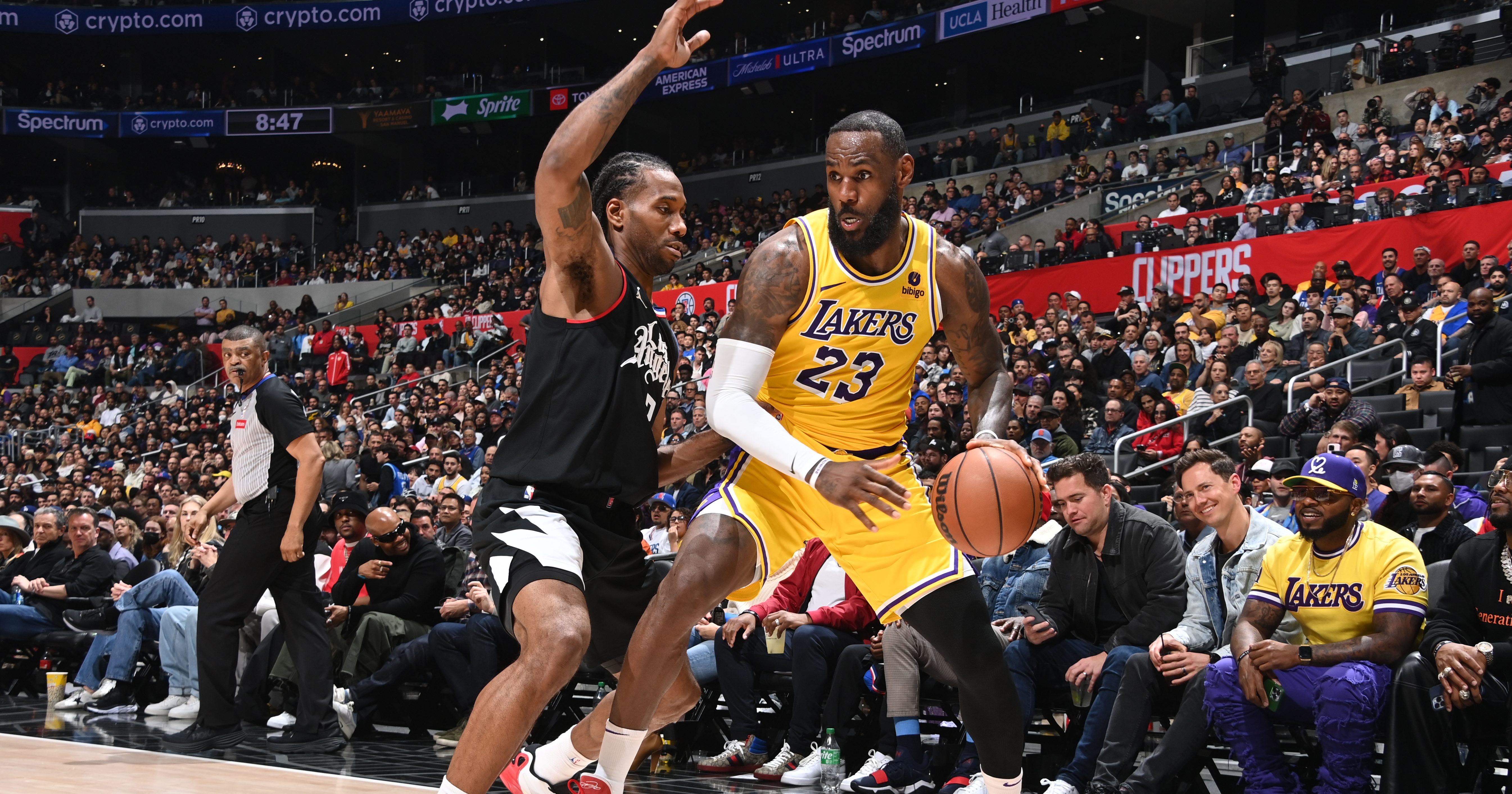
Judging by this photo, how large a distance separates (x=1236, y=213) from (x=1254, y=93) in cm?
638

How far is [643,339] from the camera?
374cm

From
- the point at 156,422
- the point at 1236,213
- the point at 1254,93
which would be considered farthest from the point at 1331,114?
the point at 156,422

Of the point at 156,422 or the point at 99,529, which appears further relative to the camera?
the point at 156,422

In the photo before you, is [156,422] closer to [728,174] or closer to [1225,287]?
[728,174]

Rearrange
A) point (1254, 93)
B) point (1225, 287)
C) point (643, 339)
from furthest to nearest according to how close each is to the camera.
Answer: point (1254, 93) < point (1225, 287) < point (643, 339)

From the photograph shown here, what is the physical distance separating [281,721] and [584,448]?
470 centimetres

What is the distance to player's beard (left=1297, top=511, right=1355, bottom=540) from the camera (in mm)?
4984

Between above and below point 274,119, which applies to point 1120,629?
below

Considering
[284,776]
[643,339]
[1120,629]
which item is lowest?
[284,776]

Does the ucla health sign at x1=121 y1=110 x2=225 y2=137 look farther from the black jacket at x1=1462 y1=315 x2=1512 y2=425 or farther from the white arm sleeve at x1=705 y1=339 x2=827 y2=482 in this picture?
the white arm sleeve at x1=705 y1=339 x2=827 y2=482

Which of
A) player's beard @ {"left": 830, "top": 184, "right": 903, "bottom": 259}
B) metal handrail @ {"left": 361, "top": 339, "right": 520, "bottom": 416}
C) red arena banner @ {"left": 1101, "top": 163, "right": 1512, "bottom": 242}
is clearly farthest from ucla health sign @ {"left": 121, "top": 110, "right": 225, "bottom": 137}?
player's beard @ {"left": 830, "top": 184, "right": 903, "bottom": 259}

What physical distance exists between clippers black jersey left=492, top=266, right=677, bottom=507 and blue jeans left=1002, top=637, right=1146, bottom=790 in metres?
2.28

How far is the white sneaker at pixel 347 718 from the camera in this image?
23.5 ft

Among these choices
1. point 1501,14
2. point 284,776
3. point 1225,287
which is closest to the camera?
point 284,776
